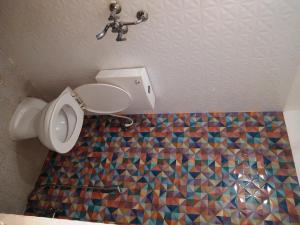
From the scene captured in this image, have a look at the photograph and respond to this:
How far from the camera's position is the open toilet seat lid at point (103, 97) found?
1556mm

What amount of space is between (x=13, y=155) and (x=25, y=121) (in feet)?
0.86

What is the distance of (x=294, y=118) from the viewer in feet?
5.60

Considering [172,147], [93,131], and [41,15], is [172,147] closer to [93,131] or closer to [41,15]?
[93,131]

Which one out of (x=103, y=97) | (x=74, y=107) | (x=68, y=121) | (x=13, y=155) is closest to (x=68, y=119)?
(x=68, y=121)

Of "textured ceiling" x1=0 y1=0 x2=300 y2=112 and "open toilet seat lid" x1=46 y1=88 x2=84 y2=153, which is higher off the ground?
"textured ceiling" x1=0 y1=0 x2=300 y2=112

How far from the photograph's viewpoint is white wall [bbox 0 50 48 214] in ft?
5.44

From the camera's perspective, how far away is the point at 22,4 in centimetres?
137

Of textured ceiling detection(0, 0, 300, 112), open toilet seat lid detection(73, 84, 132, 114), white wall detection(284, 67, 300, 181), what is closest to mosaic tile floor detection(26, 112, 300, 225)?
Answer: white wall detection(284, 67, 300, 181)

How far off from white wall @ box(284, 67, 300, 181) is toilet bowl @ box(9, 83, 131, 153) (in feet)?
3.46

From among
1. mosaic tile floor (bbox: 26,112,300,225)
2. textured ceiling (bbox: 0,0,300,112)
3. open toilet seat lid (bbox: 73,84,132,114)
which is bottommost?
mosaic tile floor (bbox: 26,112,300,225)

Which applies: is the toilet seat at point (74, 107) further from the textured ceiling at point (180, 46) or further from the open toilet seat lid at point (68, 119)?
the textured ceiling at point (180, 46)

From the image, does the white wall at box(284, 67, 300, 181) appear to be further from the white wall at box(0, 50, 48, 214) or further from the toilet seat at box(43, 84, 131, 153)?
the white wall at box(0, 50, 48, 214)

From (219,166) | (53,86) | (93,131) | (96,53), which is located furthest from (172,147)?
(53,86)

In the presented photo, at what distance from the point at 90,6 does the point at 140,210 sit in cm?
128
